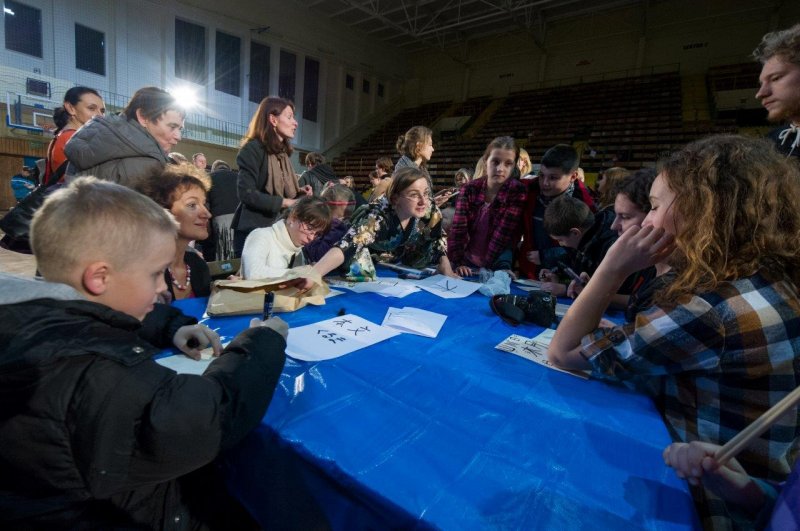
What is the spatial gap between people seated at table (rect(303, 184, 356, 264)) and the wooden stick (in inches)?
83.9

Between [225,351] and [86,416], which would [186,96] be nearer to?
[225,351]

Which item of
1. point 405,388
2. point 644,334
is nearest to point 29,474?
point 405,388

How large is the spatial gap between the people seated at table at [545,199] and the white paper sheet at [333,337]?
5.14ft

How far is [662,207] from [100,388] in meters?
1.27

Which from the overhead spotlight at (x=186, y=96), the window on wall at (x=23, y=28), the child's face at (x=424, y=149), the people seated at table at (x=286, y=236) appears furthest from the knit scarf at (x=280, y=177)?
the window on wall at (x=23, y=28)

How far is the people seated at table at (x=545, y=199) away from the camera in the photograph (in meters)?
2.48

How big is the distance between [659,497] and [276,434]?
2.22 ft

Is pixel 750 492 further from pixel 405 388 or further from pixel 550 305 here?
pixel 550 305

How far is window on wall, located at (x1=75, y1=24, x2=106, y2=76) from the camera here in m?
9.17

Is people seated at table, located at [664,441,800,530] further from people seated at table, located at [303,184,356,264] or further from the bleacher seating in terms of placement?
the bleacher seating

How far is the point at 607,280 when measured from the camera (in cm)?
100

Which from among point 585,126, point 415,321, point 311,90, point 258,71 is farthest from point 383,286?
point 311,90

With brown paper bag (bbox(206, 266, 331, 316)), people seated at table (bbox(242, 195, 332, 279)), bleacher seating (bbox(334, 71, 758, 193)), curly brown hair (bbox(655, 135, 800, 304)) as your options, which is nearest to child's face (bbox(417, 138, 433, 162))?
people seated at table (bbox(242, 195, 332, 279))

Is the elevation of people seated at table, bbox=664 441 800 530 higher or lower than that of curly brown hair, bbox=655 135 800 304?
lower
